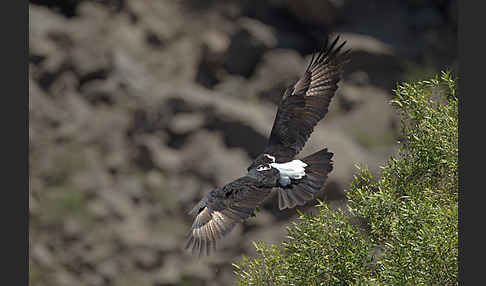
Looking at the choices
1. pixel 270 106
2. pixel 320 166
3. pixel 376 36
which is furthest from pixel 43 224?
pixel 320 166

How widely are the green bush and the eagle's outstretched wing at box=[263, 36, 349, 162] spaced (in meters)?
1.04

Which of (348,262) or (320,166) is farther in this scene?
(320,166)

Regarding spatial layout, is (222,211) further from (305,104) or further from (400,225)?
(400,225)

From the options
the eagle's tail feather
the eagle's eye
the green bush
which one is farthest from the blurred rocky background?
the green bush

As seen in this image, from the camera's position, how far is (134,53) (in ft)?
63.4

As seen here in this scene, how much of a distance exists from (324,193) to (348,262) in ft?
27.4

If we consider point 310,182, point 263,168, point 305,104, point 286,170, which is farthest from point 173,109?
point 310,182

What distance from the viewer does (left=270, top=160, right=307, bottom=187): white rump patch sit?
25.8ft

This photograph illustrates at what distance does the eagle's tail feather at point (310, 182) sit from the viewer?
773cm

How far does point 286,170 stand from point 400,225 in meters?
1.66

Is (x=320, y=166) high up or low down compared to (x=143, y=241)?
down

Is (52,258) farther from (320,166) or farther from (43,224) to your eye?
(320,166)

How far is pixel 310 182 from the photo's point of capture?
7.81m

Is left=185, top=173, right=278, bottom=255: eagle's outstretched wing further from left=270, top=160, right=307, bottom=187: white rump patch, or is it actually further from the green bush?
the green bush
